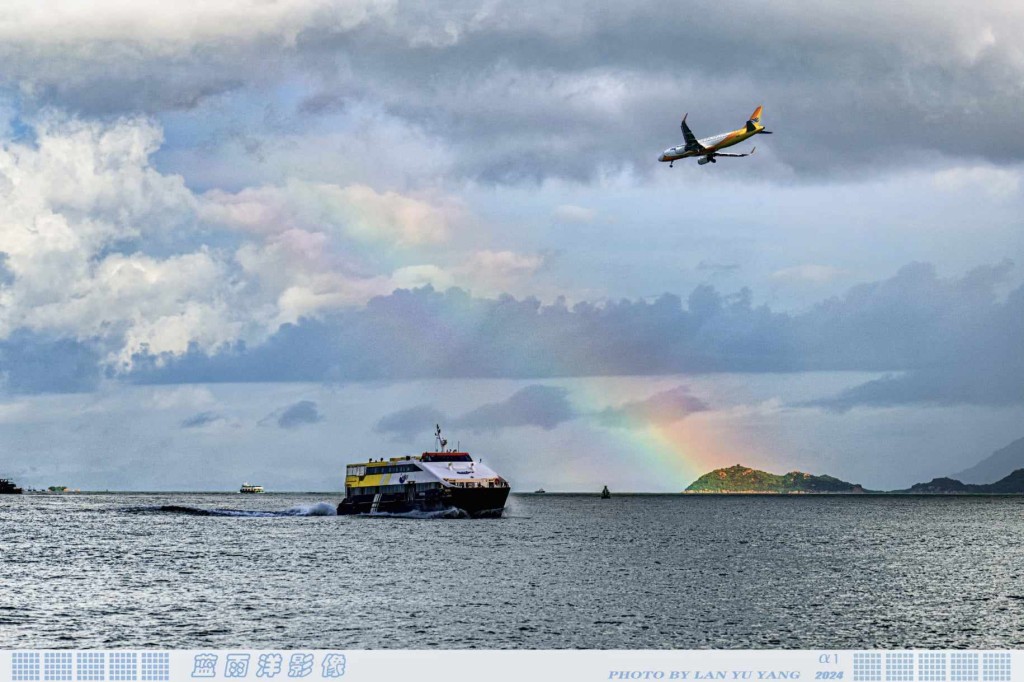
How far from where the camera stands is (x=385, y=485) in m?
161

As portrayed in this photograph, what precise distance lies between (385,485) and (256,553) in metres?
50.6

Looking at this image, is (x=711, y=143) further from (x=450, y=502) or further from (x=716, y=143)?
(x=450, y=502)

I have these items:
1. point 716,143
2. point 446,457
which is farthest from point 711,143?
point 446,457

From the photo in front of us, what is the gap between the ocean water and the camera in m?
63.4

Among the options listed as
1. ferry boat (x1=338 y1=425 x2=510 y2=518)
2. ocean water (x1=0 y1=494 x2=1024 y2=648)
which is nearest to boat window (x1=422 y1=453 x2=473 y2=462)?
ferry boat (x1=338 y1=425 x2=510 y2=518)

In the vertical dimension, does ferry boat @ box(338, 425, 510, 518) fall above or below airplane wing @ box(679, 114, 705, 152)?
below

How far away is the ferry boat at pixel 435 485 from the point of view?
153 m

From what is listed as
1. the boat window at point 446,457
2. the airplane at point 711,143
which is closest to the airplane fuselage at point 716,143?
the airplane at point 711,143

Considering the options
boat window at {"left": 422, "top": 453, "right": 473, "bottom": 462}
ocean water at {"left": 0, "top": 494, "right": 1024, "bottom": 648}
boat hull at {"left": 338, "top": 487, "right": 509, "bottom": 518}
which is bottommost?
ocean water at {"left": 0, "top": 494, "right": 1024, "bottom": 648}

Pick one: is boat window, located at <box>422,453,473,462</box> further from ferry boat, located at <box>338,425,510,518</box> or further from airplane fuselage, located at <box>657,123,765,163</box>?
airplane fuselage, located at <box>657,123,765,163</box>

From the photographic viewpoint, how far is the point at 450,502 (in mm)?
153375

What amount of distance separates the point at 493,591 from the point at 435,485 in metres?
73.2

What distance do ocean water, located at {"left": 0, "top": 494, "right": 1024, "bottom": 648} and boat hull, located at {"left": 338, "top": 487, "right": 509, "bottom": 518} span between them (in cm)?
1141
